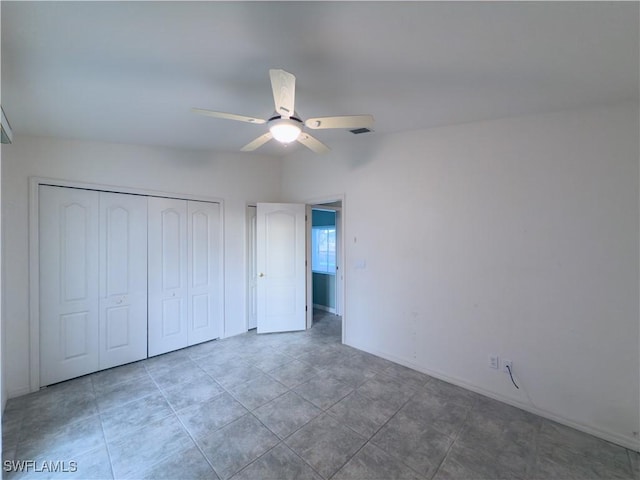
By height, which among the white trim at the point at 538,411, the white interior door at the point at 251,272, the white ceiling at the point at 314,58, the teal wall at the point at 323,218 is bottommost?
the white trim at the point at 538,411

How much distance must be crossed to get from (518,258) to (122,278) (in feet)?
13.3

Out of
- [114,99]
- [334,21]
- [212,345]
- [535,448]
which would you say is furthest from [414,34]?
[212,345]

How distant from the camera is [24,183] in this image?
234cm

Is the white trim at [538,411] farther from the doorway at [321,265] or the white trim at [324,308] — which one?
the white trim at [324,308]

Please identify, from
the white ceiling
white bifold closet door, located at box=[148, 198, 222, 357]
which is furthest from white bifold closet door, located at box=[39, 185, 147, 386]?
the white ceiling

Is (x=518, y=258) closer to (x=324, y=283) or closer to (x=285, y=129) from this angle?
(x=285, y=129)

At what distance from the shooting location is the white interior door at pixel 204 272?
11.1 feet

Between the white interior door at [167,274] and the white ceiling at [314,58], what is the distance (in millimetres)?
1153

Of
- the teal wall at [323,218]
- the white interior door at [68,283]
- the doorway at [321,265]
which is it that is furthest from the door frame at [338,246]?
the white interior door at [68,283]

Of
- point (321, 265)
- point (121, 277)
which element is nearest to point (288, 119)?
point (121, 277)

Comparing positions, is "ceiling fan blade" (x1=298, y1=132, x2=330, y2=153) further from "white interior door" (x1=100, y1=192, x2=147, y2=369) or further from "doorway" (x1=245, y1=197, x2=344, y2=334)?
"white interior door" (x1=100, y1=192, x2=147, y2=369)

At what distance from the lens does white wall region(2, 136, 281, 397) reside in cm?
229

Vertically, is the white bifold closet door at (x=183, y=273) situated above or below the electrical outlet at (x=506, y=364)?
above

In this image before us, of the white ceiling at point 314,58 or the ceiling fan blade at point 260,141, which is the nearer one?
the white ceiling at point 314,58
